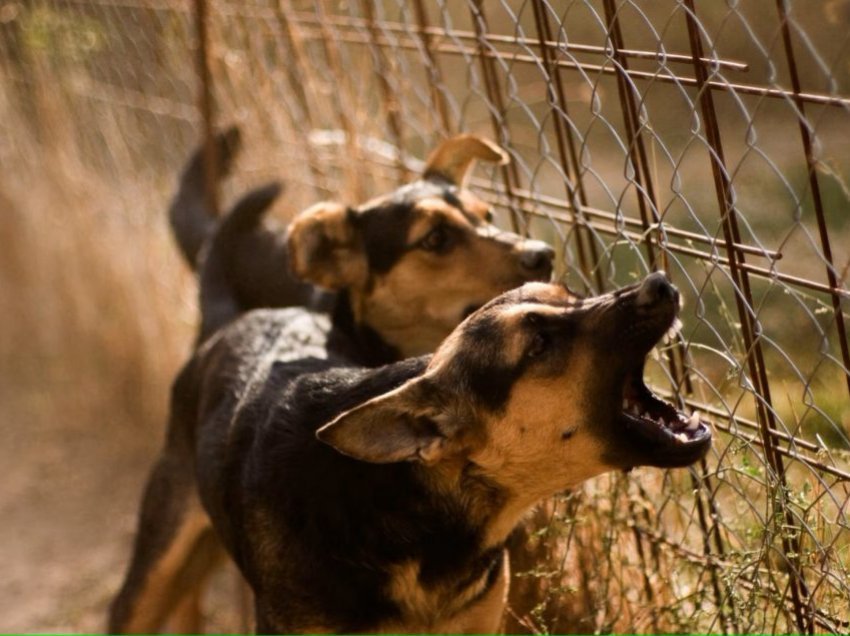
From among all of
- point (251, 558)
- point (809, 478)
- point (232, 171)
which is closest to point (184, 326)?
point (232, 171)

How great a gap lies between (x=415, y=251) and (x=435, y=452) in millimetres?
1384

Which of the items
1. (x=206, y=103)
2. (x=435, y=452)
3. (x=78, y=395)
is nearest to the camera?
(x=435, y=452)

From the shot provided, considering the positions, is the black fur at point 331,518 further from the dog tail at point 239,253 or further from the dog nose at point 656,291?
the dog tail at point 239,253

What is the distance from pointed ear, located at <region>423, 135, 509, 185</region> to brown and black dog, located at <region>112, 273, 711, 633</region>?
1.03 metres

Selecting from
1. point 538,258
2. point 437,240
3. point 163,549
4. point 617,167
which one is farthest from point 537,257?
point 617,167

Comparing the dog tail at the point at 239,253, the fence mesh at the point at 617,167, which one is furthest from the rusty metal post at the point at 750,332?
the dog tail at the point at 239,253

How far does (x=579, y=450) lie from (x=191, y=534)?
2.00 metres

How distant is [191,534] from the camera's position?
189 inches

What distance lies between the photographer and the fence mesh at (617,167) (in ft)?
10.8

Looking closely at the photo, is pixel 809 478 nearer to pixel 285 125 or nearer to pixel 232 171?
pixel 285 125

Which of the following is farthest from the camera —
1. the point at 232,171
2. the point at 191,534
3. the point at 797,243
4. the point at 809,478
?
the point at 797,243

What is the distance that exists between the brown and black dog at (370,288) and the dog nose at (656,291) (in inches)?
44.8

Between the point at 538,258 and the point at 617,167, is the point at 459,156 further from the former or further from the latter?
the point at 617,167

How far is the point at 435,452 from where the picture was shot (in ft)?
11.3
